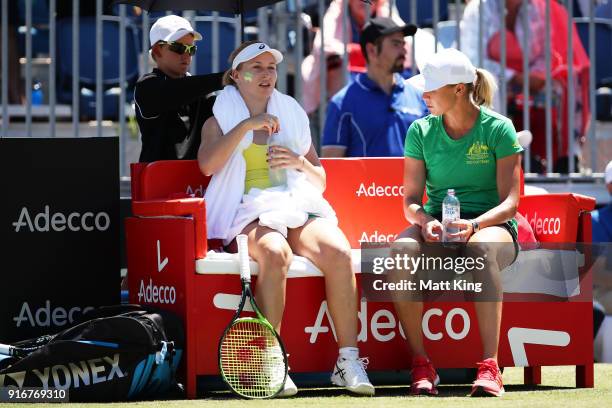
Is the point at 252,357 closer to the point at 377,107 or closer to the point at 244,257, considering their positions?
the point at 244,257

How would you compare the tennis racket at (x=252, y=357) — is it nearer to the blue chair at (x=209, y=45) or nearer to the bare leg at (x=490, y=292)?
the bare leg at (x=490, y=292)

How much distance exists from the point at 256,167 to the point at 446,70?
0.98 meters

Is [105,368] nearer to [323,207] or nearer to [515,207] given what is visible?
[323,207]

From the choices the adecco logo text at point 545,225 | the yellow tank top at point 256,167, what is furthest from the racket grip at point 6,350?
the adecco logo text at point 545,225

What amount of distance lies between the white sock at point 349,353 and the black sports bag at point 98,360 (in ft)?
2.44

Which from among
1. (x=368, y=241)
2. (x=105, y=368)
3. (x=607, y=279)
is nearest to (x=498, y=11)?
(x=607, y=279)

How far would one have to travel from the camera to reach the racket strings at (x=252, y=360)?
229 inches

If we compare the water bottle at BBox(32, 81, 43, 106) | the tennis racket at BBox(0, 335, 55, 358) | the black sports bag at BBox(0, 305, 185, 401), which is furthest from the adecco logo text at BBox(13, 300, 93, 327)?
the water bottle at BBox(32, 81, 43, 106)

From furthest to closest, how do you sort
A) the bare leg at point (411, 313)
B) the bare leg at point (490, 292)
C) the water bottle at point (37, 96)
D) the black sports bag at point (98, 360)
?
the water bottle at point (37, 96), the bare leg at point (411, 313), the bare leg at point (490, 292), the black sports bag at point (98, 360)

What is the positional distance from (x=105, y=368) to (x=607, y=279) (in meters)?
3.79

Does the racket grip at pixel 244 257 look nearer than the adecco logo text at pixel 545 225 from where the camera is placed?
Yes

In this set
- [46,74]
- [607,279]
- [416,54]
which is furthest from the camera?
[46,74]

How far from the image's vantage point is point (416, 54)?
909 centimetres

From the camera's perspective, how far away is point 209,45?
9750 millimetres
